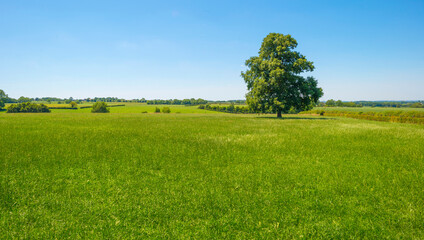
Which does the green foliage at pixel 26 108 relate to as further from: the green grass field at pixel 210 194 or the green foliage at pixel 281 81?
the green grass field at pixel 210 194

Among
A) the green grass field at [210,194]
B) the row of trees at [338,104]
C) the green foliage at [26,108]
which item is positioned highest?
the row of trees at [338,104]

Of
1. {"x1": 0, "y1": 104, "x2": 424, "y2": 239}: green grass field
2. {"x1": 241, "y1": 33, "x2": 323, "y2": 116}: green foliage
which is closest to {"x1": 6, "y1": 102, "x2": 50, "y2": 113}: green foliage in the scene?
{"x1": 241, "y1": 33, "x2": 323, "y2": 116}: green foliage

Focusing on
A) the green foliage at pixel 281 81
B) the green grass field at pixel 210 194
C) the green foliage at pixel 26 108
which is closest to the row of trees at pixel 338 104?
the green foliage at pixel 281 81

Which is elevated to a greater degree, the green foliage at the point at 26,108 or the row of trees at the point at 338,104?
the row of trees at the point at 338,104

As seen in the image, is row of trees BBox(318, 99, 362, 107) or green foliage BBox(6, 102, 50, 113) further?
row of trees BBox(318, 99, 362, 107)

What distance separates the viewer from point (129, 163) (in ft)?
30.8

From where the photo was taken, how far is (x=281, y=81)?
36.4 m

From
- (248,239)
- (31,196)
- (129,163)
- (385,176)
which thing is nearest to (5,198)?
(31,196)

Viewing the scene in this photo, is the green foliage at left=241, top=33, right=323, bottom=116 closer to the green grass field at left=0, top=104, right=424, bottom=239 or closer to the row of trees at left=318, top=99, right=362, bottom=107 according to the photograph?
the green grass field at left=0, top=104, right=424, bottom=239

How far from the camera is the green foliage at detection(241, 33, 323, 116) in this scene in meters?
36.1

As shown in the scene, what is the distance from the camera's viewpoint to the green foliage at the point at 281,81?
36094 mm

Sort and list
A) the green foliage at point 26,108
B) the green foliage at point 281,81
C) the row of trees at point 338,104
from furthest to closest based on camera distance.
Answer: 1. the row of trees at point 338,104
2. the green foliage at point 26,108
3. the green foliage at point 281,81

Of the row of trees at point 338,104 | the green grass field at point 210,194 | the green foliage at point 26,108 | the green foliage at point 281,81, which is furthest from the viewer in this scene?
the row of trees at point 338,104

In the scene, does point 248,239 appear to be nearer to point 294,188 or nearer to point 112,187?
point 294,188
